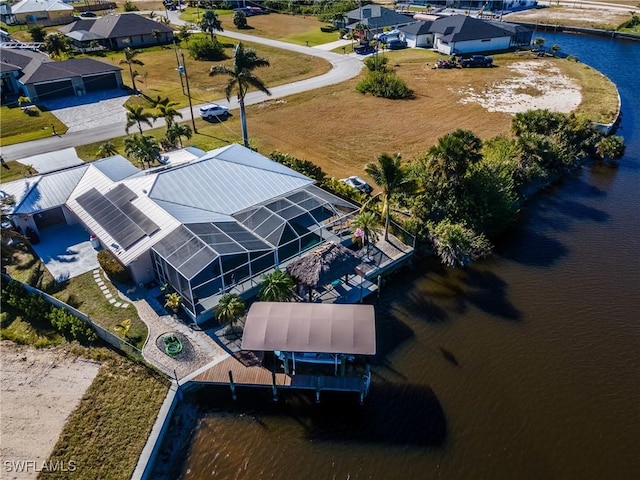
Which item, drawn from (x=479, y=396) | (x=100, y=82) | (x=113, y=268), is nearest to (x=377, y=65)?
(x=100, y=82)

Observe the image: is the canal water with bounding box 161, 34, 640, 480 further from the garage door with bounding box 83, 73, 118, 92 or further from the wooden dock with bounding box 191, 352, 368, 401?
the garage door with bounding box 83, 73, 118, 92

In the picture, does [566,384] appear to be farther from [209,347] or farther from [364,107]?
[364,107]

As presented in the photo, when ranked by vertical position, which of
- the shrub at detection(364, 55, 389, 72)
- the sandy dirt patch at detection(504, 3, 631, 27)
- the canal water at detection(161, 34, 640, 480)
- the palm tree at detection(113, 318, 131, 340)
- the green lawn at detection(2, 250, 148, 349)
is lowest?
the canal water at detection(161, 34, 640, 480)

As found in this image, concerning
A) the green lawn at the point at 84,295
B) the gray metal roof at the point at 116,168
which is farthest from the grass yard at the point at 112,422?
the gray metal roof at the point at 116,168

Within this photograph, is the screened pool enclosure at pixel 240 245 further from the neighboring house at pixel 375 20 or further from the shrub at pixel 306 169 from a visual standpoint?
the neighboring house at pixel 375 20

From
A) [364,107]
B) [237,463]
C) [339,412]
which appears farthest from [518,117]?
[237,463]

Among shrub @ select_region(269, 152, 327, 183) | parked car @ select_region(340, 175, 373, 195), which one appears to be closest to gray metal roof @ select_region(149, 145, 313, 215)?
shrub @ select_region(269, 152, 327, 183)
